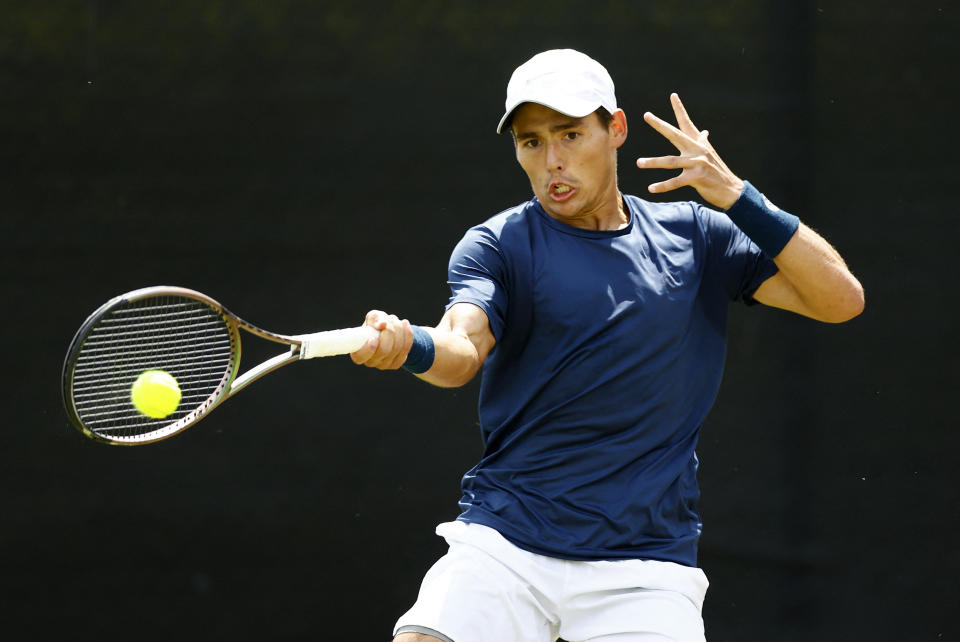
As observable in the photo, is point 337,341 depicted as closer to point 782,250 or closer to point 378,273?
point 782,250

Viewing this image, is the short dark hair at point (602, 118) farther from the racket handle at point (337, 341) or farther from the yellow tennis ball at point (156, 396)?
the yellow tennis ball at point (156, 396)

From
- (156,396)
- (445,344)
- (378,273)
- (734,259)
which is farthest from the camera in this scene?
(378,273)

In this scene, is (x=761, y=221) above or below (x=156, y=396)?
above

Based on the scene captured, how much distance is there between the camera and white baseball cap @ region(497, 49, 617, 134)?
8.18ft

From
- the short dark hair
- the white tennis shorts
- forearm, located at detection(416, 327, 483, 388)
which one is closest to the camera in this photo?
forearm, located at detection(416, 327, 483, 388)

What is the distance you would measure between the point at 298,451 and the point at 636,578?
140 centimetres

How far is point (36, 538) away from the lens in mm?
3484

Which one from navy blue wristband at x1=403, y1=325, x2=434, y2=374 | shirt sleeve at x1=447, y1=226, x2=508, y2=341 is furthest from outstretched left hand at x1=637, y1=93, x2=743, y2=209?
navy blue wristband at x1=403, y1=325, x2=434, y2=374

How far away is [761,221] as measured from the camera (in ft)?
8.04

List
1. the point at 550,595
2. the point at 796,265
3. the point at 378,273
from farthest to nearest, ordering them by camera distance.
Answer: the point at 378,273 < the point at 796,265 < the point at 550,595

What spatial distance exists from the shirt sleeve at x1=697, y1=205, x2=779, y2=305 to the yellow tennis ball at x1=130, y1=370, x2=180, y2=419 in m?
1.20

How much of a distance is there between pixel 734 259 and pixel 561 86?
0.55m

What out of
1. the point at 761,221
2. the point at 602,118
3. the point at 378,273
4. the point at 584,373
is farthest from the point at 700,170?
the point at 378,273

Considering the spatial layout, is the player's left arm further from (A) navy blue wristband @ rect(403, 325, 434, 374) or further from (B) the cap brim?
(A) navy blue wristband @ rect(403, 325, 434, 374)
